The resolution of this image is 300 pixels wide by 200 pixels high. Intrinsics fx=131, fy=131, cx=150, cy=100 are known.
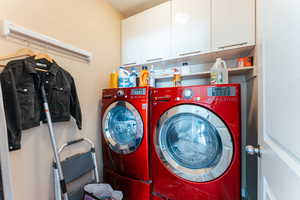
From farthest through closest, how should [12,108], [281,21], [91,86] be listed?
[91,86], [12,108], [281,21]

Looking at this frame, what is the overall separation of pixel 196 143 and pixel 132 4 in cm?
178

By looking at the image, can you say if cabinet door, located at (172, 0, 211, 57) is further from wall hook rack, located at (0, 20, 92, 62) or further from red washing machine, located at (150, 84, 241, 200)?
wall hook rack, located at (0, 20, 92, 62)

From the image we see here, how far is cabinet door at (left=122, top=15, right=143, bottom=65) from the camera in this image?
1613mm

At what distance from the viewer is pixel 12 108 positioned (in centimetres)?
80

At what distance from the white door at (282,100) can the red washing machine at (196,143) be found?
254mm

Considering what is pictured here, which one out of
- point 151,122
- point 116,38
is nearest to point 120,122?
point 151,122

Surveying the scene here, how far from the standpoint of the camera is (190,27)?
1.31m

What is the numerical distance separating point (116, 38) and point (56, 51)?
0.80 m

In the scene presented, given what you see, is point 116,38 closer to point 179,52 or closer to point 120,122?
point 179,52

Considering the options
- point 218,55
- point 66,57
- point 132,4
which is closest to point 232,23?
point 218,55

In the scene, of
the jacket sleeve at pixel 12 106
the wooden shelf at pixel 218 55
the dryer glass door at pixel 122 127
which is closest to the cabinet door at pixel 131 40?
the wooden shelf at pixel 218 55

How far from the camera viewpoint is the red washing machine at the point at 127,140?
1.14 m

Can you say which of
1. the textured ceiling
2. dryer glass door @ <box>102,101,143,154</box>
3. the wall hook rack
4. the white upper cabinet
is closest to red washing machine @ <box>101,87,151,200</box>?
dryer glass door @ <box>102,101,143,154</box>

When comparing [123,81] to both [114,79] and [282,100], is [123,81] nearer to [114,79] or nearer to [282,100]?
[114,79]
